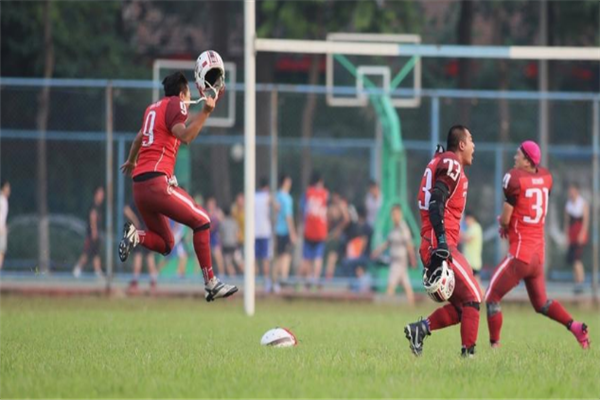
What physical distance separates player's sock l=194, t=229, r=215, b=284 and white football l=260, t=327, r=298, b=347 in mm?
985

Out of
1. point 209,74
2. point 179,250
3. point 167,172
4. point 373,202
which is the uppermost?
point 209,74

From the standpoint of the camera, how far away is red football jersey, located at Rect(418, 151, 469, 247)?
11.8 metres

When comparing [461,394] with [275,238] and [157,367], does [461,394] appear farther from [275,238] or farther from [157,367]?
[275,238]

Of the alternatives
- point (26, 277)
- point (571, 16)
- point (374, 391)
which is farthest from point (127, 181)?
point (374, 391)

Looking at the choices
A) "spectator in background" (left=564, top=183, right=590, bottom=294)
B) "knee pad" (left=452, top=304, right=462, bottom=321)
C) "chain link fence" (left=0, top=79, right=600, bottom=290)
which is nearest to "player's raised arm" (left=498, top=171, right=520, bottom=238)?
"knee pad" (left=452, top=304, right=462, bottom=321)

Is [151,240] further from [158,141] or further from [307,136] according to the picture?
[307,136]

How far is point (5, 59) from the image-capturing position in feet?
107

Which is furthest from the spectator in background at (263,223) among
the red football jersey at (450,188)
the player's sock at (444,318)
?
the red football jersey at (450,188)

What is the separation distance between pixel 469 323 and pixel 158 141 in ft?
11.0

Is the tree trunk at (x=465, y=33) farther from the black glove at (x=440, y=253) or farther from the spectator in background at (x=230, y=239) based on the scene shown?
the black glove at (x=440, y=253)

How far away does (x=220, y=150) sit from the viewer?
94.9ft

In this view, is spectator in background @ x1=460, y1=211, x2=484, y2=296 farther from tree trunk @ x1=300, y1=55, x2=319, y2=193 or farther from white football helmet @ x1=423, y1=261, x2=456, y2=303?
white football helmet @ x1=423, y1=261, x2=456, y2=303

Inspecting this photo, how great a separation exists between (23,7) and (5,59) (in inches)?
55.3

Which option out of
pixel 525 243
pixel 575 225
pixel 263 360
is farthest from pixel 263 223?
pixel 263 360
